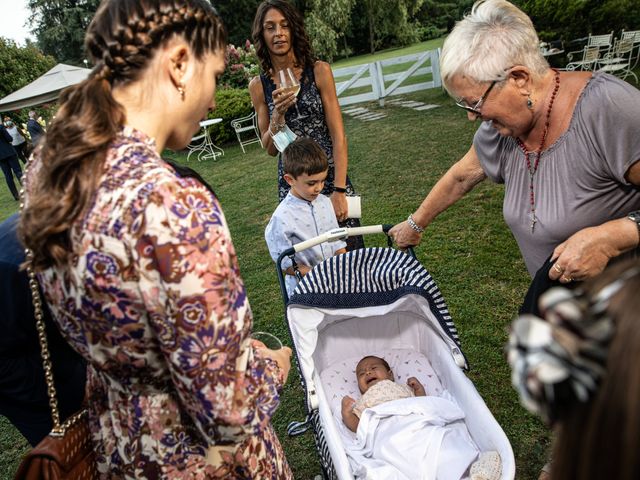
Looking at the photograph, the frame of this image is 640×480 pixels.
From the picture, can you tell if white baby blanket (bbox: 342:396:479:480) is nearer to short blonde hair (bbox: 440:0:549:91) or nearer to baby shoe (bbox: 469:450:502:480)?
baby shoe (bbox: 469:450:502:480)

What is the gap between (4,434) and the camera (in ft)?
11.7

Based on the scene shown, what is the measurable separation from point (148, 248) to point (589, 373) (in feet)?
2.50

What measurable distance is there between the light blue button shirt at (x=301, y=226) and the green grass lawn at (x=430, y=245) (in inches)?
43.8

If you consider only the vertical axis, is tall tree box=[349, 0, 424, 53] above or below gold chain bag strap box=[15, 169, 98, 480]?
above

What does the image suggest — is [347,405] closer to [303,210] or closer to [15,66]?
[303,210]

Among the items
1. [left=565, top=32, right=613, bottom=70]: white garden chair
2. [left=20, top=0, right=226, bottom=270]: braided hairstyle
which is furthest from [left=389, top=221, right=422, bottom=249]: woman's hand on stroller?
[left=565, top=32, right=613, bottom=70]: white garden chair

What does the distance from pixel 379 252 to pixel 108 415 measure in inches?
64.4

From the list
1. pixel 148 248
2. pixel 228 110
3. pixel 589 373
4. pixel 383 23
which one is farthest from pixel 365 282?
pixel 383 23

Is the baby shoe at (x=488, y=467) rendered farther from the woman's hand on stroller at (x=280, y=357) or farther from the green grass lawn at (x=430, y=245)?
the woman's hand on stroller at (x=280, y=357)

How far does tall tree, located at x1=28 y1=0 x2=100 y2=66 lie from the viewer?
37.3 meters

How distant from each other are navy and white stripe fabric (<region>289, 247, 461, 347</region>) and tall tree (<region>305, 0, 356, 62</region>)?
26.7 meters

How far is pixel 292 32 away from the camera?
3.18 metres

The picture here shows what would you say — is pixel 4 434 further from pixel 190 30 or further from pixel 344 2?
pixel 344 2

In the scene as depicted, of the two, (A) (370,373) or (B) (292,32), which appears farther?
(B) (292,32)
